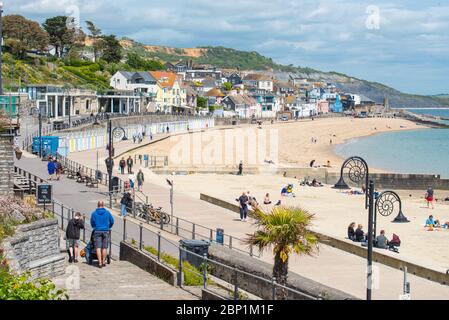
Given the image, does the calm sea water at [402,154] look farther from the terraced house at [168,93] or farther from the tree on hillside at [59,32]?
the tree on hillside at [59,32]

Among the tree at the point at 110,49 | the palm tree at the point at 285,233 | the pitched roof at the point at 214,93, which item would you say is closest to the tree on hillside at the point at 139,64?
the tree at the point at 110,49

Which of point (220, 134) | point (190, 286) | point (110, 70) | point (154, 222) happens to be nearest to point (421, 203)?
point (154, 222)

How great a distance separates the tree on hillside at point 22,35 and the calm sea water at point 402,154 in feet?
135

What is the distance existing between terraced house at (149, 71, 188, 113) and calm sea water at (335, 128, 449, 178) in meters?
29.1

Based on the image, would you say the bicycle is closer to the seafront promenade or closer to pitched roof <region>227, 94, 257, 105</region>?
the seafront promenade

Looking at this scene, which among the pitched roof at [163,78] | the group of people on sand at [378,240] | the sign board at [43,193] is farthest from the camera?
the pitched roof at [163,78]

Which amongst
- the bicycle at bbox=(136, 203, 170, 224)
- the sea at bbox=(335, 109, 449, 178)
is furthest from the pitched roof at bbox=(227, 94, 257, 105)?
the bicycle at bbox=(136, 203, 170, 224)

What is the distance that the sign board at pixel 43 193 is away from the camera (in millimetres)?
19453

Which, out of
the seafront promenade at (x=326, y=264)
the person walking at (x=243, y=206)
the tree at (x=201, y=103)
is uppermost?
the tree at (x=201, y=103)

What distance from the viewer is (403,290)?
16734mm

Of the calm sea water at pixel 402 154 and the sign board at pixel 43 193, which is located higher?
the sign board at pixel 43 193

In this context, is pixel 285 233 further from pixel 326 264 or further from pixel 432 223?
pixel 432 223

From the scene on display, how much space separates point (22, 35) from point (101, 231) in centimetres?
9216
